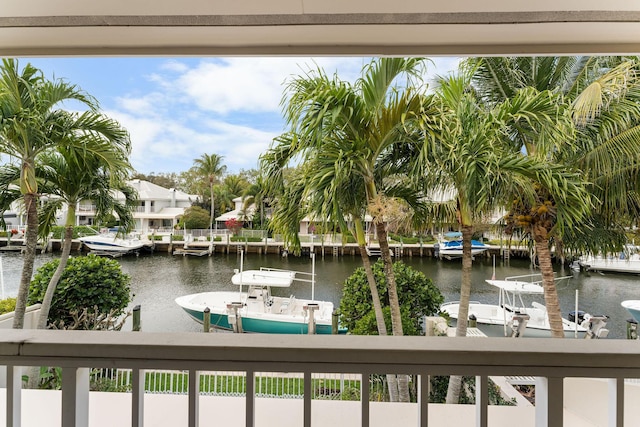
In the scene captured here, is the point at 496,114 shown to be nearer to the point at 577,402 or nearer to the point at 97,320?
the point at 577,402

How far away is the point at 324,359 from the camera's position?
56cm

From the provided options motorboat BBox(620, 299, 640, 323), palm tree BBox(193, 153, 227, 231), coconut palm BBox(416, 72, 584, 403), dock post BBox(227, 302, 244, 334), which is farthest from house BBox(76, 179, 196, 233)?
motorboat BBox(620, 299, 640, 323)

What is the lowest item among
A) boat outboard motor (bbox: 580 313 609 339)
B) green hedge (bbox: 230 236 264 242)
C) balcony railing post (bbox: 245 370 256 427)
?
boat outboard motor (bbox: 580 313 609 339)

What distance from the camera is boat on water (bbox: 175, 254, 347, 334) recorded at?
204 inches

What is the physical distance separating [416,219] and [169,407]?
9.04 ft

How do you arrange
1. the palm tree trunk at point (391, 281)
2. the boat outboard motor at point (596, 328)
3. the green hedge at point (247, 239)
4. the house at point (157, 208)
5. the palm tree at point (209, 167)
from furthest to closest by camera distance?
the palm tree at point (209, 167), the house at point (157, 208), the green hedge at point (247, 239), the boat outboard motor at point (596, 328), the palm tree trunk at point (391, 281)

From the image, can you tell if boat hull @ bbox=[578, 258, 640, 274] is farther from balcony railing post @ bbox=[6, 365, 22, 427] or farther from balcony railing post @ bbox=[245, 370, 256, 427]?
balcony railing post @ bbox=[6, 365, 22, 427]

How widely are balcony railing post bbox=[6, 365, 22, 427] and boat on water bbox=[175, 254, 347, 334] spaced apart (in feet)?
13.9

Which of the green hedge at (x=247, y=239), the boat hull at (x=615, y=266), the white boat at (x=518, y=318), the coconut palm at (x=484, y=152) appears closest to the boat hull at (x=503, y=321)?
the white boat at (x=518, y=318)

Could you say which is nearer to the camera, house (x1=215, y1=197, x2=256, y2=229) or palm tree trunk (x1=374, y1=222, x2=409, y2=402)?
palm tree trunk (x1=374, y1=222, x2=409, y2=402)

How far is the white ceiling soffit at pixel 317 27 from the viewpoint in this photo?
84 centimetres

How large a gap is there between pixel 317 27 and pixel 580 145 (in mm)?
3396

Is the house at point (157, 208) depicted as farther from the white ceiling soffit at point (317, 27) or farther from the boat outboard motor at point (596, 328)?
the boat outboard motor at point (596, 328)

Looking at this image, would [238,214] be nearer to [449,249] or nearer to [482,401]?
[449,249]
